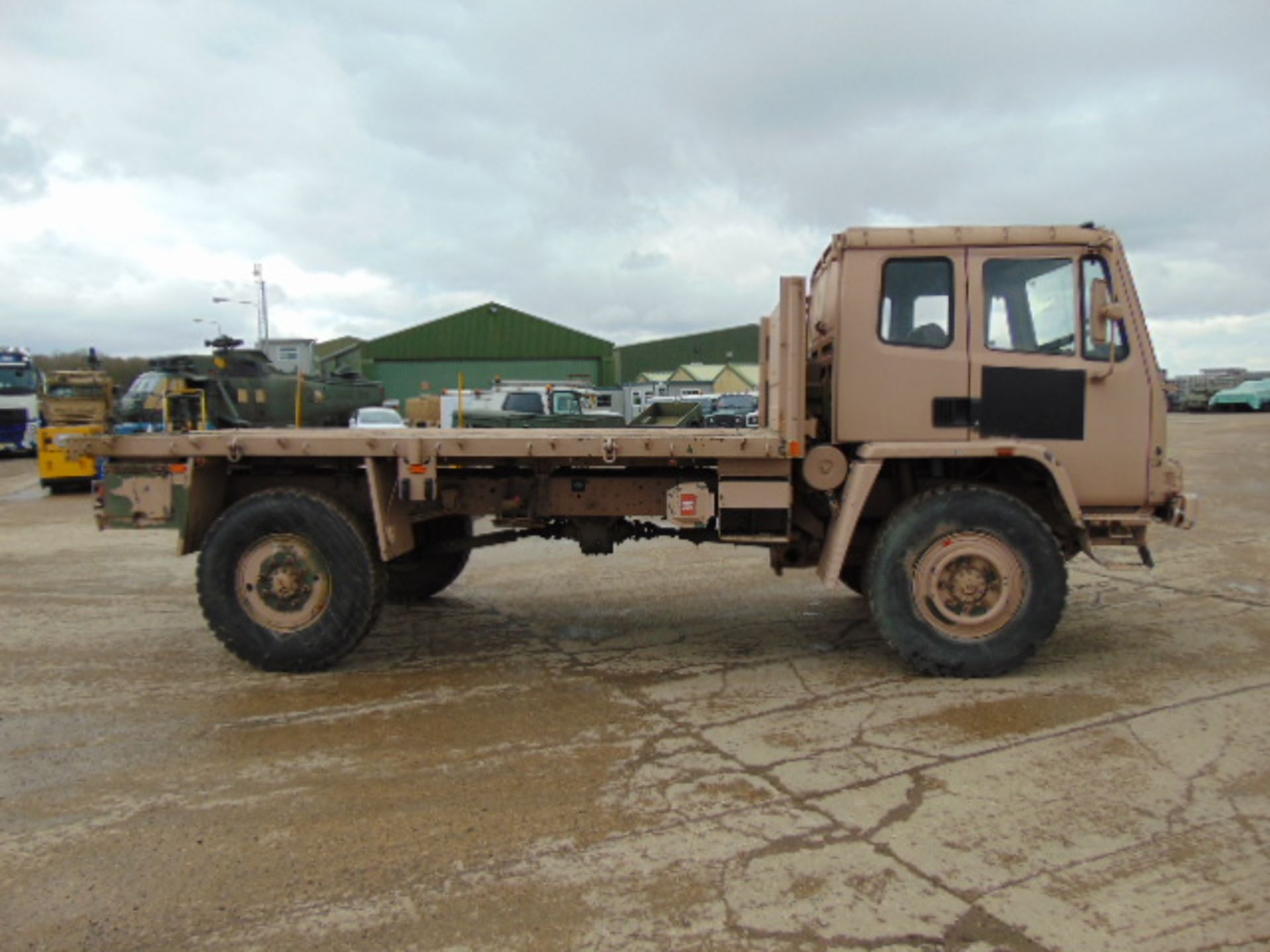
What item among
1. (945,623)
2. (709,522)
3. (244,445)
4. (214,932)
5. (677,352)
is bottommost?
(214,932)

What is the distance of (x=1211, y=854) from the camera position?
3557 mm

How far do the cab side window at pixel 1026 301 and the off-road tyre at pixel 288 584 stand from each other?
415 centimetres

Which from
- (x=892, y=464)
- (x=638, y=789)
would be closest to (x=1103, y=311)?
(x=892, y=464)

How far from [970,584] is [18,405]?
30.4 meters

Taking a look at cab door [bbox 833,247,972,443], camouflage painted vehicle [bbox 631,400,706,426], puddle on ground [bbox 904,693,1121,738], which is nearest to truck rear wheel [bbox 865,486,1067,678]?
puddle on ground [bbox 904,693,1121,738]

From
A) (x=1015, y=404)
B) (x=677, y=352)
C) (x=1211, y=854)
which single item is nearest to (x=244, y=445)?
(x=1015, y=404)

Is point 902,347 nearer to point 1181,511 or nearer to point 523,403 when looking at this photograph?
point 1181,511

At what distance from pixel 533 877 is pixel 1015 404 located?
3964 mm

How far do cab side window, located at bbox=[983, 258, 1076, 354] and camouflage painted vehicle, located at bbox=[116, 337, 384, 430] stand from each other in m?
9.56

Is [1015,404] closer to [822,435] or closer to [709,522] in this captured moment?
[822,435]

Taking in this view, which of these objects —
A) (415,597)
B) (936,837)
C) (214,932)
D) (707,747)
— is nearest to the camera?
(214,932)

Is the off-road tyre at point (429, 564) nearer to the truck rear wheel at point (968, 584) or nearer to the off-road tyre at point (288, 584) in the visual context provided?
the off-road tyre at point (288, 584)

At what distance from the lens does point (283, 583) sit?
5949 millimetres

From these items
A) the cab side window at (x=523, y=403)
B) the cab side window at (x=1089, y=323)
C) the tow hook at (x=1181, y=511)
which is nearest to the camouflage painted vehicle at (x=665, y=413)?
the cab side window at (x=1089, y=323)
